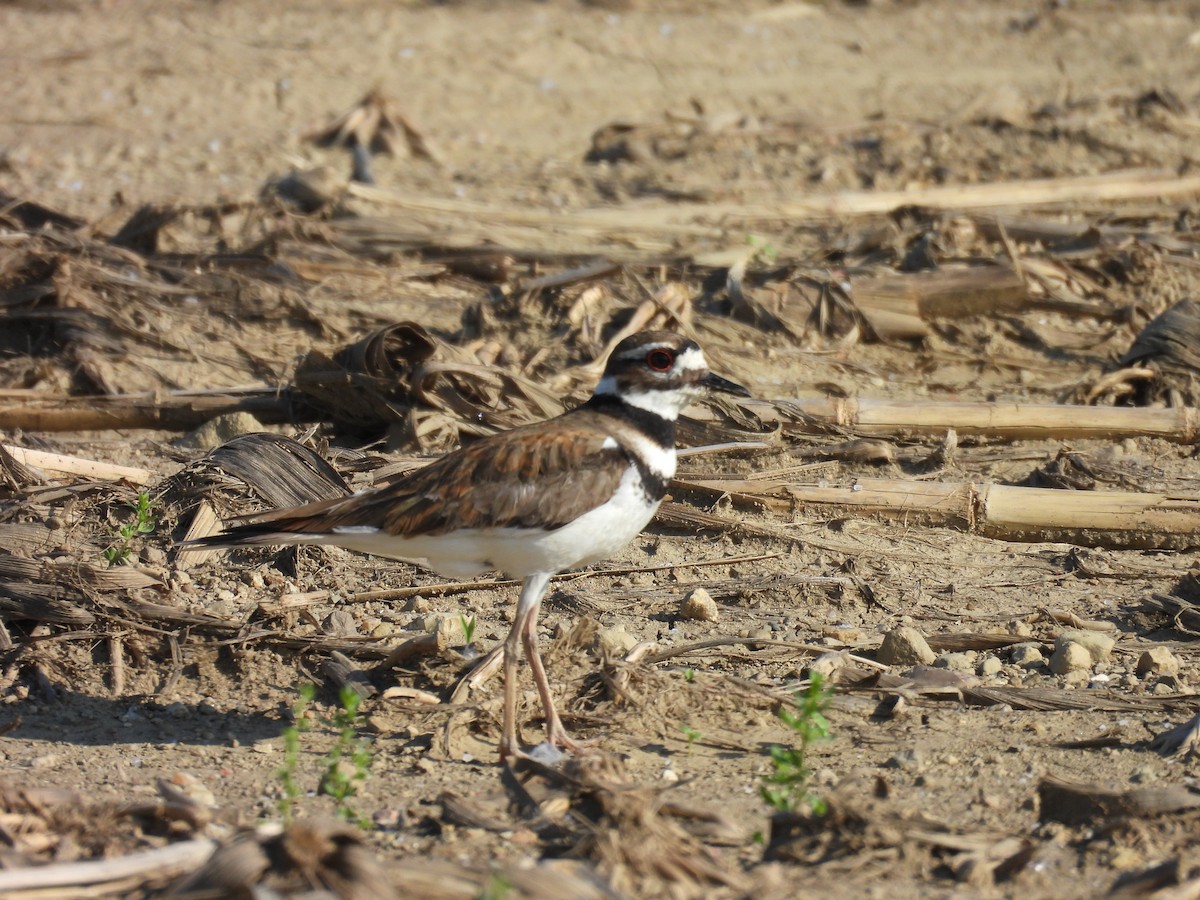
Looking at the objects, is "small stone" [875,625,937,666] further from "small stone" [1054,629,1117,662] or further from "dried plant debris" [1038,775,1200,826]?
"dried plant debris" [1038,775,1200,826]

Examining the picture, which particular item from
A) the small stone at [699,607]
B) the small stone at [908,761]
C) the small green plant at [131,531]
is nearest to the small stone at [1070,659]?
the small stone at [908,761]

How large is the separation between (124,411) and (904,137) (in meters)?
6.97

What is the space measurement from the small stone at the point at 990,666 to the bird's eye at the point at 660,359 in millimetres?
1750

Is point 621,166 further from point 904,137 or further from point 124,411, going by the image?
point 124,411

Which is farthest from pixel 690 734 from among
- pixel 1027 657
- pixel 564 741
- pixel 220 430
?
pixel 220 430

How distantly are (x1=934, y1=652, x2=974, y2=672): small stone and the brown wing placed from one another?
1587 mm

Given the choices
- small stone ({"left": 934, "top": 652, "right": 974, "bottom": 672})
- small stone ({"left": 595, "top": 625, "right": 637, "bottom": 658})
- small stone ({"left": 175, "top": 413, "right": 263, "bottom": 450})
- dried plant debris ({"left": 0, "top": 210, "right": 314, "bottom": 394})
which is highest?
dried plant debris ({"left": 0, "top": 210, "right": 314, "bottom": 394})

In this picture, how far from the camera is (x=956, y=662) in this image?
19.4ft

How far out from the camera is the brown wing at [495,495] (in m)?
5.36

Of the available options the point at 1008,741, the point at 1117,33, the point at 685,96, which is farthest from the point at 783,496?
the point at 1117,33

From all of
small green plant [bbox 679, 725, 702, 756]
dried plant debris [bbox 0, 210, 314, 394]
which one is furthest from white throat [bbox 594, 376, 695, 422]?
dried plant debris [bbox 0, 210, 314, 394]

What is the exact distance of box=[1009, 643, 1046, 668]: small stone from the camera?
592cm

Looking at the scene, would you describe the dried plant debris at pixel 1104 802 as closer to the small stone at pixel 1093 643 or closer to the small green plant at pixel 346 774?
the small stone at pixel 1093 643

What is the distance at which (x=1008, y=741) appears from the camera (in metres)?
5.25
